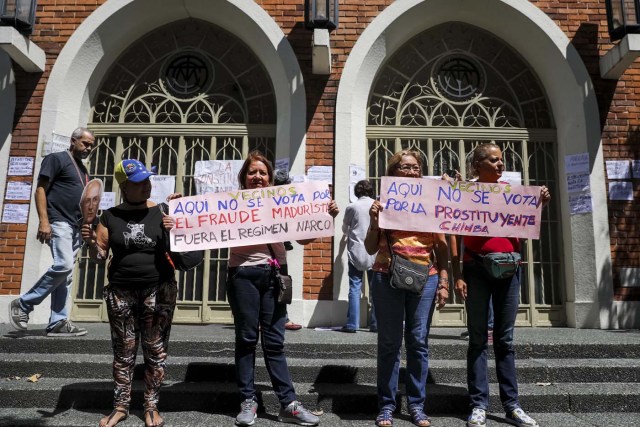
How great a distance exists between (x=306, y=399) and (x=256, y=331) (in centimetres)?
79

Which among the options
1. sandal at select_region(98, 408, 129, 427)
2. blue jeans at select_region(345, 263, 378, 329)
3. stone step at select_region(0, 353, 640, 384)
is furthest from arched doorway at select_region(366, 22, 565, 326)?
sandal at select_region(98, 408, 129, 427)

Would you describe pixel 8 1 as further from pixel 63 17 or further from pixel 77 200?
pixel 77 200

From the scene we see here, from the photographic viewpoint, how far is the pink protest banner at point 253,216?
3.61 meters

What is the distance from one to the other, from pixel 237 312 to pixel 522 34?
5753 mm

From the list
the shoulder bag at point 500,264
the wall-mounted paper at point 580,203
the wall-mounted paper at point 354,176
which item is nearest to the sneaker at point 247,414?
the shoulder bag at point 500,264

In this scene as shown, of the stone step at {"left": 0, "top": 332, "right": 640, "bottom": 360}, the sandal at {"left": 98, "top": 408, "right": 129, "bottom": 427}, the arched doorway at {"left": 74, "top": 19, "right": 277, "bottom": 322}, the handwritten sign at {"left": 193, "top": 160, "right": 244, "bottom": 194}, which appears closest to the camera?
the sandal at {"left": 98, "top": 408, "right": 129, "bottom": 427}

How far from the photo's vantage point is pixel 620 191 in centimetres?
636

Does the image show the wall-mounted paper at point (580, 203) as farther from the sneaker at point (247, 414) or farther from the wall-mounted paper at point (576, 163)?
the sneaker at point (247, 414)

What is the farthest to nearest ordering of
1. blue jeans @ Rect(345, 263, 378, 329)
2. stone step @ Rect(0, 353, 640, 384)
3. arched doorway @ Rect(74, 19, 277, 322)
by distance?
arched doorway @ Rect(74, 19, 277, 322)
blue jeans @ Rect(345, 263, 378, 329)
stone step @ Rect(0, 353, 640, 384)

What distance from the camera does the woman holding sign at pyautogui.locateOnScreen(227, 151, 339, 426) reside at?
338 cm

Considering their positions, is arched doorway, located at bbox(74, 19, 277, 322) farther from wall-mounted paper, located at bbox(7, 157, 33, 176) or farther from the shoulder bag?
the shoulder bag

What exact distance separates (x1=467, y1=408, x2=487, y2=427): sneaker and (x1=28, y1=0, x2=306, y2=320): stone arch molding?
10.1 ft

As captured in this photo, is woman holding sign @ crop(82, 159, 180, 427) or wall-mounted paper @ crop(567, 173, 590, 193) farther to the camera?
wall-mounted paper @ crop(567, 173, 590, 193)

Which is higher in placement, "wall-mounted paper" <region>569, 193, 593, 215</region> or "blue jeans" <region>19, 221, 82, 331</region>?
"wall-mounted paper" <region>569, 193, 593, 215</region>
